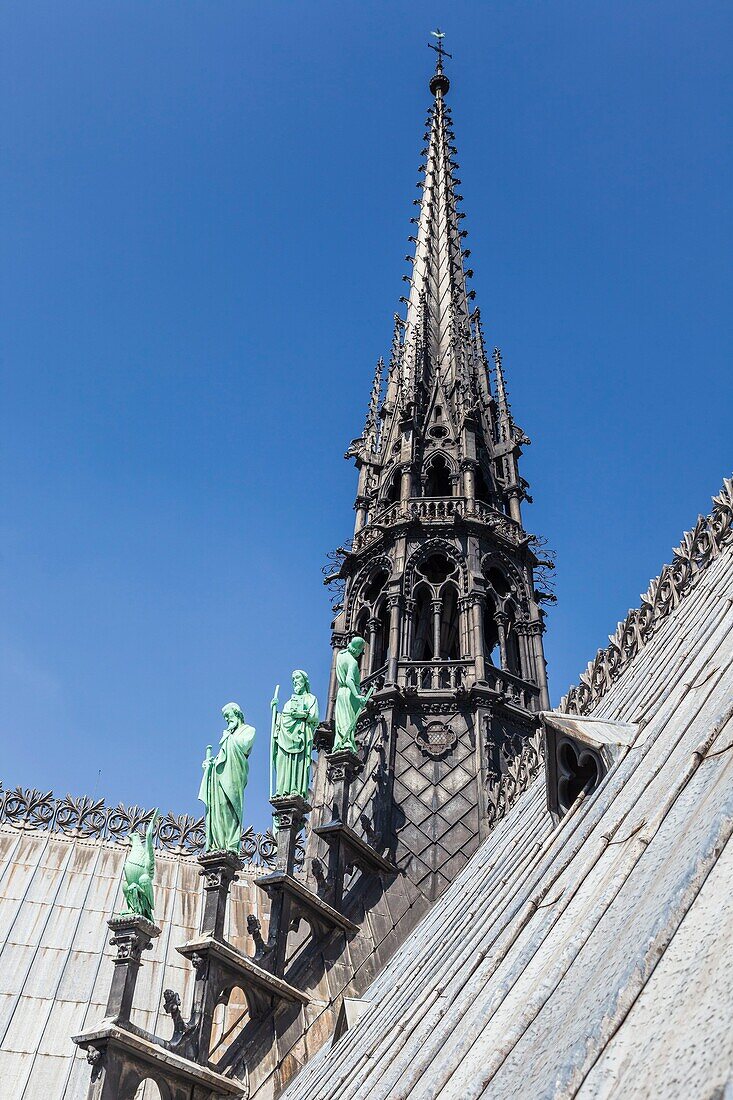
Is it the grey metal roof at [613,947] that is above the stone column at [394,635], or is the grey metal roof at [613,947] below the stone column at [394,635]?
below

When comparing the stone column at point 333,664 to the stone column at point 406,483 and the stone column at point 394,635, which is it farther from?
the stone column at point 406,483

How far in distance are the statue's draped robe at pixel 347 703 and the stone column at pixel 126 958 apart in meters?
5.74

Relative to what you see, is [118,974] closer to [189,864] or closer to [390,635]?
[189,864]

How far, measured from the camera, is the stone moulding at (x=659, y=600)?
13734 millimetres

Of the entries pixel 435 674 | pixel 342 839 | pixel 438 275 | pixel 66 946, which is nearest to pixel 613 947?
pixel 342 839

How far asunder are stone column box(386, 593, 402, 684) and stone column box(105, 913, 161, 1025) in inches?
326

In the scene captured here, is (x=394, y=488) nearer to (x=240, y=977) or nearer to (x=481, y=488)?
(x=481, y=488)

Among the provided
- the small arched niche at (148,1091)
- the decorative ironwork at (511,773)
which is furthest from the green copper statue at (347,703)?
the small arched niche at (148,1091)

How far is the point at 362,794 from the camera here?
20.6m

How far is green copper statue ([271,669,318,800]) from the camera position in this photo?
17984 mm

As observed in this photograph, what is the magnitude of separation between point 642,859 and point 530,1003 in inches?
45.1

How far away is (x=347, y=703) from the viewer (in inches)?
782

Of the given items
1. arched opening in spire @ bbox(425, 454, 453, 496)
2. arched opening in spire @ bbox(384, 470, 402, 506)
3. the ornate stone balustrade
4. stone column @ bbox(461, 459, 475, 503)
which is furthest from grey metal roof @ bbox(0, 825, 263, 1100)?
arched opening in spire @ bbox(425, 454, 453, 496)

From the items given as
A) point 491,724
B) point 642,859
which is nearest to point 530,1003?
point 642,859
